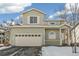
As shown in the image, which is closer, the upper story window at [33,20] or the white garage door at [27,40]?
the white garage door at [27,40]

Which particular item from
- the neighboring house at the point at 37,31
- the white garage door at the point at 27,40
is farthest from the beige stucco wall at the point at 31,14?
the white garage door at the point at 27,40

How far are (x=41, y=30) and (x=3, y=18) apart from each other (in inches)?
108

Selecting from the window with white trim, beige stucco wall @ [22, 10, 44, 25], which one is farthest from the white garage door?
beige stucco wall @ [22, 10, 44, 25]

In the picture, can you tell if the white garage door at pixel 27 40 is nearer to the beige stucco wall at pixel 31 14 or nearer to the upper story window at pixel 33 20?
the upper story window at pixel 33 20

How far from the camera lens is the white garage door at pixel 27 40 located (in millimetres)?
14914

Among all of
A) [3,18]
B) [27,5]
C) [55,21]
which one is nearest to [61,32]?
[55,21]

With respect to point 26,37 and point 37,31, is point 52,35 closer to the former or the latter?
point 37,31

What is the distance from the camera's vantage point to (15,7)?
1470 centimetres

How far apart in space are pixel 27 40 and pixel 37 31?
1053mm

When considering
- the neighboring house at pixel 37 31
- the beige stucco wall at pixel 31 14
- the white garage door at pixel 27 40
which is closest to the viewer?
the white garage door at pixel 27 40

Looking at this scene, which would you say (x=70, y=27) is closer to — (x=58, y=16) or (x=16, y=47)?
(x=58, y=16)

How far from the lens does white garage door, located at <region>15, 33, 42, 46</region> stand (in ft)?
48.9

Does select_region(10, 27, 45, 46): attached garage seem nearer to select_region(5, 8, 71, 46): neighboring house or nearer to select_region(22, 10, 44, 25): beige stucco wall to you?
select_region(5, 8, 71, 46): neighboring house

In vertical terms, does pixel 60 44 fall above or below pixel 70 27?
below
